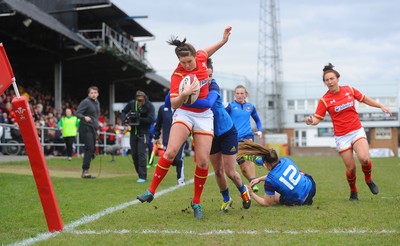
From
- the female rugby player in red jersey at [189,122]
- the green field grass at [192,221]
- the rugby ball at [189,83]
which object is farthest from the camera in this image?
the female rugby player in red jersey at [189,122]

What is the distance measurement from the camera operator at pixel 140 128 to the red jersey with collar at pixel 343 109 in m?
4.66

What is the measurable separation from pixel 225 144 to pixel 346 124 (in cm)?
241

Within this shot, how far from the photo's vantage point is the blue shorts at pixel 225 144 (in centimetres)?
640

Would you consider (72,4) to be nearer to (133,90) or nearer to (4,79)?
(133,90)

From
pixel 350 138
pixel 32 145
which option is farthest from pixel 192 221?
pixel 350 138

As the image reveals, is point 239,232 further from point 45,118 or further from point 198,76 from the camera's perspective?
point 45,118

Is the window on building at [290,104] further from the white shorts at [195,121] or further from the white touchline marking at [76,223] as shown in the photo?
the white shorts at [195,121]

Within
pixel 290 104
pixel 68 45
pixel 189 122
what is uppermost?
pixel 68 45

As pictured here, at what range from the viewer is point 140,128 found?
454 inches

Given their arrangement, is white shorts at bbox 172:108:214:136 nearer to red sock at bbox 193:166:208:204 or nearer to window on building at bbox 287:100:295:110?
red sock at bbox 193:166:208:204

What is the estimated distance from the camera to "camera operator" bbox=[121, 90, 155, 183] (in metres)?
11.4

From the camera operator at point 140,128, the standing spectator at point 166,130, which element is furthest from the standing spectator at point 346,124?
the camera operator at point 140,128

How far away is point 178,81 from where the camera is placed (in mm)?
5918

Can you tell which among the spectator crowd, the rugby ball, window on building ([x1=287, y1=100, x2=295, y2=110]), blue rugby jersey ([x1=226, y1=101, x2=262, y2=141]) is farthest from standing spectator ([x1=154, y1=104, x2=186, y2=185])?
window on building ([x1=287, y1=100, x2=295, y2=110])
